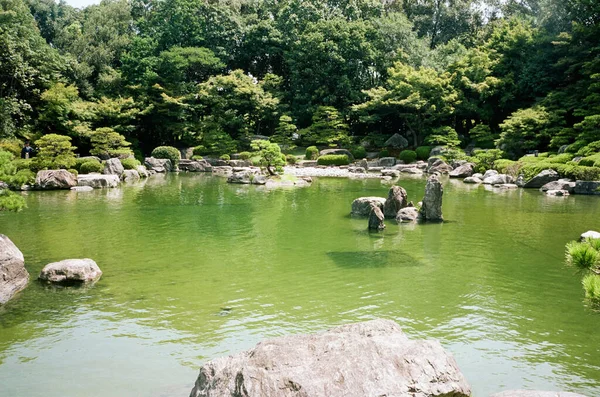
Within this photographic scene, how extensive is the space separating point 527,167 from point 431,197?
1162 centimetres

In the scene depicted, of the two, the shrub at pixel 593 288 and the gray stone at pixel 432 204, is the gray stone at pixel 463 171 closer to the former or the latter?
the gray stone at pixel 432 204

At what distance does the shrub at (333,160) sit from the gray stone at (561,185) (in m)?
Answer: 15.3

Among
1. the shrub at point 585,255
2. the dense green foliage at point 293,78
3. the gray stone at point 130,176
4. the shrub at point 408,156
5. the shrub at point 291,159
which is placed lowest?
the gray stone at point 130,176

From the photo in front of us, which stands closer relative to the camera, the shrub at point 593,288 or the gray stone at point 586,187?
the shrub at point 593,288

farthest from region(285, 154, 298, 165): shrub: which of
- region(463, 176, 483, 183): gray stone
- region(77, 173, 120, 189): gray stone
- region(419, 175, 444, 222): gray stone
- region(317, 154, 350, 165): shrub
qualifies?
region(419, 175, 444, 222): gray stone

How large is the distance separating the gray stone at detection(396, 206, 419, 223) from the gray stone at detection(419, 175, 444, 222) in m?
0.22

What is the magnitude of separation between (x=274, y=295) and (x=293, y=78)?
3526cm

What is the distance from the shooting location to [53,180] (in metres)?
21.5

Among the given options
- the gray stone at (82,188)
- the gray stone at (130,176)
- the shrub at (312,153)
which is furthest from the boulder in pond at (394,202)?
the shrub at (312,153)

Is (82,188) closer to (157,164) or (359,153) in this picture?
(157,164)

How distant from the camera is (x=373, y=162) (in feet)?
113

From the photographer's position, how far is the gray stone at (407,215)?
560 inches

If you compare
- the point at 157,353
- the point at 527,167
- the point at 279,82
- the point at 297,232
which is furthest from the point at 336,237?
the point at 279,82

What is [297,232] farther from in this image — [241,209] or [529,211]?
[529,211]
